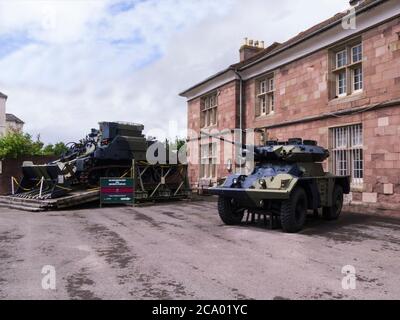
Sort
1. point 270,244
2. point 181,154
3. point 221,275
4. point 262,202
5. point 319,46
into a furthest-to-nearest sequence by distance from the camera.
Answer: point 181,154, point 319,46, point 262,202, point 270,244, point 221,275

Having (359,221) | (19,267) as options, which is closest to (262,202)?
(359,221)

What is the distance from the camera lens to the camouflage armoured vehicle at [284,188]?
350 inches

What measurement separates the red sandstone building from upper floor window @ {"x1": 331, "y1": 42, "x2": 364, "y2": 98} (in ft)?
0.10

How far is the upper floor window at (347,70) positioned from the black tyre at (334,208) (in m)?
3.96

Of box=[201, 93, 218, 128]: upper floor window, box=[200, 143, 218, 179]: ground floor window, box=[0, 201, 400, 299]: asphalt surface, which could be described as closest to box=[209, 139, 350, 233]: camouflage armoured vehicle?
box=[0, 201, 400, 299]: asphalt surface

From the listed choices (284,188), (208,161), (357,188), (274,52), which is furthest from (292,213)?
(208,161)

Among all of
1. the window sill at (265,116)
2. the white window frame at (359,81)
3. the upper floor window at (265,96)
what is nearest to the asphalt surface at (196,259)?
the white window frame at (359,81)

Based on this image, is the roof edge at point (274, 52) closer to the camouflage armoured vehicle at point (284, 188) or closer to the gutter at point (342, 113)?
the gutter at point (342, 113)

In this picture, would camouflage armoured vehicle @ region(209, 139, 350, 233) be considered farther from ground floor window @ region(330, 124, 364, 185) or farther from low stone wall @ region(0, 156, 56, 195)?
low stone wall @ region(0, 156, 56, 195)

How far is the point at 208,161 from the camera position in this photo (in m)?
21.8

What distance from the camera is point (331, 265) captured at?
6.02m

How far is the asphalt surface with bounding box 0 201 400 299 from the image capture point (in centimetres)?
477

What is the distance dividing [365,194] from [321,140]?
8.22 feet

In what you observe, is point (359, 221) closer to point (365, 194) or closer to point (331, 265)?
point (365, 194)
